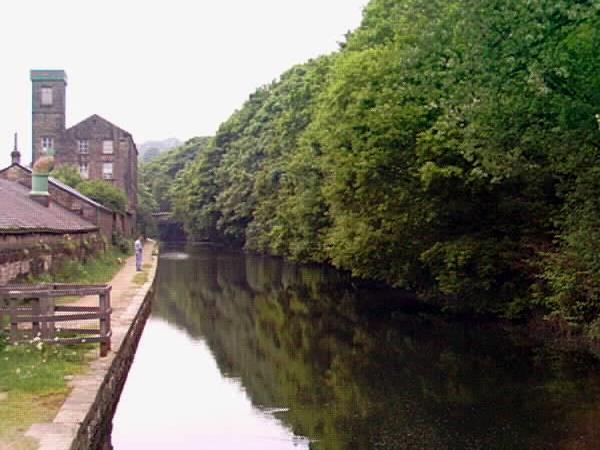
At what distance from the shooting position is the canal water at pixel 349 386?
1059 cm

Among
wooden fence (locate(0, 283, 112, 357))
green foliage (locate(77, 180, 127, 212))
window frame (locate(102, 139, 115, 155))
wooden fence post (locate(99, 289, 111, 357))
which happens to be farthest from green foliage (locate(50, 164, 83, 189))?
wooden fence post (locate(99, 289, 111, 357))

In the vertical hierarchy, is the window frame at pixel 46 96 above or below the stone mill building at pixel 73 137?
above

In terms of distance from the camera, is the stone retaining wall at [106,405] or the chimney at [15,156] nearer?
the stone retaining wall at [106,405]

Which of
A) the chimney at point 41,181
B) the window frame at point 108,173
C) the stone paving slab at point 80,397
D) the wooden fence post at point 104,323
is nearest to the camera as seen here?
the stone paving slab at point 80,397

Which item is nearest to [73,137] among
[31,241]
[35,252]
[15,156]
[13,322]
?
[15,156]

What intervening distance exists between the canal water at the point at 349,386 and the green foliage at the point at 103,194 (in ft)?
84.9

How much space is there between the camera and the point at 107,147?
202ft

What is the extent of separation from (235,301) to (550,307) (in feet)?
41.5

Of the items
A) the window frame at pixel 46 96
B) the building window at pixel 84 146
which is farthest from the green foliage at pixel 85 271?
the window frame at pixel 46 96

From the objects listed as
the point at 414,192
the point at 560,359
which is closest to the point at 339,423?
the point at 560,359

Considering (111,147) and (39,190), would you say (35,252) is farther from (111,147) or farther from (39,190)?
(111,147)

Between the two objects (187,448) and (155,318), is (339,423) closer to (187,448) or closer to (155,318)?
(187,448)

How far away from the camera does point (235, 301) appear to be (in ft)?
92.0

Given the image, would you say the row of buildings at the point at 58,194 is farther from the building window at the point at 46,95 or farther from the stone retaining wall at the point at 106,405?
the stone retaining wall at the point at 106,405
